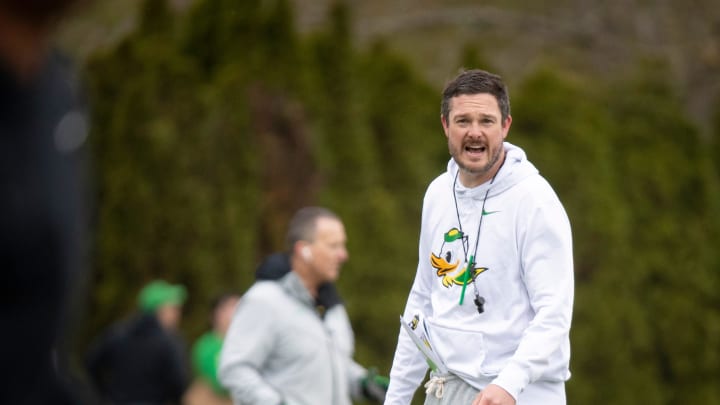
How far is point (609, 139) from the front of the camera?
1265 cm

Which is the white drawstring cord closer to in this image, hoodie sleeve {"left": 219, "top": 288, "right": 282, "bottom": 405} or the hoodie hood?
the hoodie hood

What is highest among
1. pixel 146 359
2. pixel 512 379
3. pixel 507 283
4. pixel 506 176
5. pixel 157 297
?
pixel 506 176

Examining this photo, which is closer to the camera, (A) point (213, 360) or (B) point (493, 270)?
(B) point (493, 270)

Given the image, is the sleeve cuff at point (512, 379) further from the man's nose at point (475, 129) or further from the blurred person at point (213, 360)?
the blurred person at point (213, 360)

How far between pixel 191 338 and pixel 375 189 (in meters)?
2.31

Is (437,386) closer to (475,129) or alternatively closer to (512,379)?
(512,379)

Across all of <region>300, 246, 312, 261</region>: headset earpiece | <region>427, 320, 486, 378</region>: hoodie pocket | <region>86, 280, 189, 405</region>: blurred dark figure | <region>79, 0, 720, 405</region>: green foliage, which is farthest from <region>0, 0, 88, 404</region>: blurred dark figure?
<region>79, 0, 720, 405</region>: green foliage

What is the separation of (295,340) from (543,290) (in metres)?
2.25

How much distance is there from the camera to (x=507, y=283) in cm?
381

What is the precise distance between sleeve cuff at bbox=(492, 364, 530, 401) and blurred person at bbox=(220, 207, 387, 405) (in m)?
2.14

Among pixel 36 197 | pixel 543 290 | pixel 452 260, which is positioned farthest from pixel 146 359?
pixel 36 197

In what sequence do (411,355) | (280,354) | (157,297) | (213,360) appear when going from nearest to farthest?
1. (411,355)
2. (280,354)
3. (213,360)
4. (157,297)

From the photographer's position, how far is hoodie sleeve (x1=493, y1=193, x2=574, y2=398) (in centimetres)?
361

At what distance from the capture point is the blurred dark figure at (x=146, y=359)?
29.0ft
